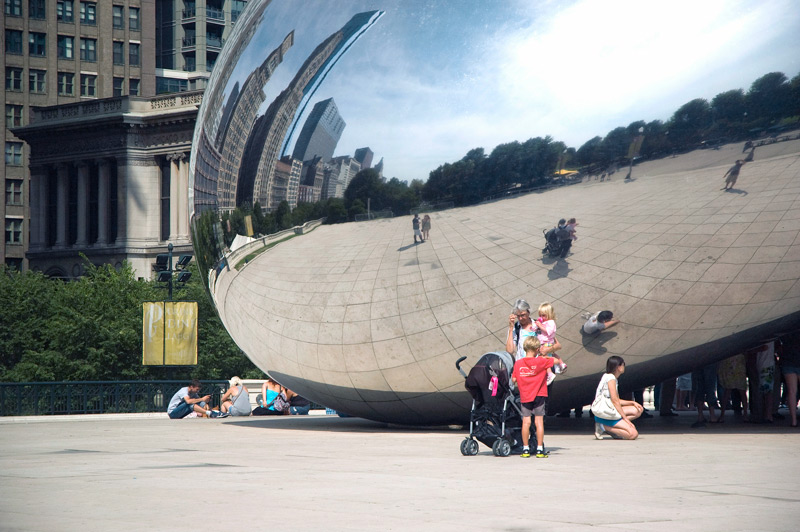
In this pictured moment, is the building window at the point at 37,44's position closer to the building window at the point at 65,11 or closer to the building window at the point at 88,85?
the building window at the point at 65,11

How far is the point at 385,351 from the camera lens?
31.8ft

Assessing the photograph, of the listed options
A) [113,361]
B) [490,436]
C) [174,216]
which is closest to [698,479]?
[490,436]

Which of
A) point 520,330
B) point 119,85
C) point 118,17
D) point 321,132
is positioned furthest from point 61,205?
point 520,330

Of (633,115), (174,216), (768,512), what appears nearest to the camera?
(768,512)

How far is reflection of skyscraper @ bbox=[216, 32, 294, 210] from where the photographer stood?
10.4 m

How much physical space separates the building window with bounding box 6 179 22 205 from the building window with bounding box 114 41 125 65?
49.4 ft

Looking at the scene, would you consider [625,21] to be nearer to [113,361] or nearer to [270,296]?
[270,296]

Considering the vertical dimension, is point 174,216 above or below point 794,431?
above

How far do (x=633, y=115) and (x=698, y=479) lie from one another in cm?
384

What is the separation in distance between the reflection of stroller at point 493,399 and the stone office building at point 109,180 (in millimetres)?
65848

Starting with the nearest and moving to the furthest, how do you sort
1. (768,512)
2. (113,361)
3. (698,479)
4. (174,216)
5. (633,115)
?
(768,512), (698,479), (633,115), (113,361), (174,216)

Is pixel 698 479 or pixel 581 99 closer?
pixel 698 479

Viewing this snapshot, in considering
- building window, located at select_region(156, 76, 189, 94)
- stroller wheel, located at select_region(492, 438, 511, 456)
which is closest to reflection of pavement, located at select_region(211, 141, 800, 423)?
stroller wheel, located at select_region(492, 438, 511, 456)

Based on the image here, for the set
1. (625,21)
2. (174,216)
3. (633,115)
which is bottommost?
(633,115)
